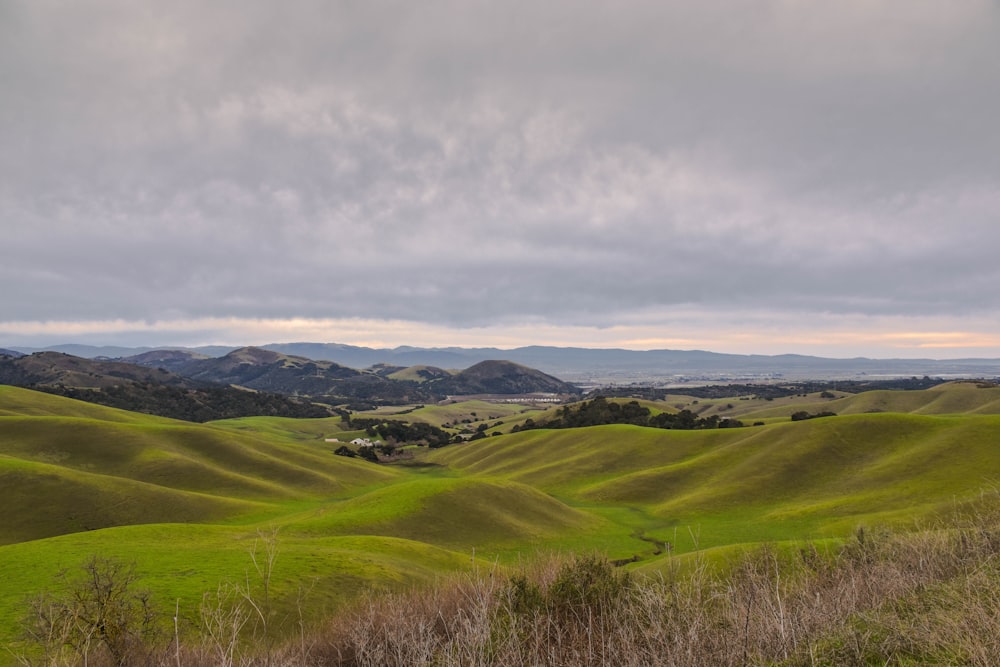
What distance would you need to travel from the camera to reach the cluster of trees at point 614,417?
120m

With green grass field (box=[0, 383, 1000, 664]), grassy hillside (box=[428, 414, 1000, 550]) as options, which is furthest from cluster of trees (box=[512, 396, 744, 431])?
grassy hillside (box=[428, 414, 1000, 550])

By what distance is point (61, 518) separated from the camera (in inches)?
1858

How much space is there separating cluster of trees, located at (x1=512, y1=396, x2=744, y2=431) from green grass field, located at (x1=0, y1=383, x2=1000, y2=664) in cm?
3130

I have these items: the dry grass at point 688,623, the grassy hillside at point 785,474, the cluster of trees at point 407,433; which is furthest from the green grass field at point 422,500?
the cluster of trees at point 407,433

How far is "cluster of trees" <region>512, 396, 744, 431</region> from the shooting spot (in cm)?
11962

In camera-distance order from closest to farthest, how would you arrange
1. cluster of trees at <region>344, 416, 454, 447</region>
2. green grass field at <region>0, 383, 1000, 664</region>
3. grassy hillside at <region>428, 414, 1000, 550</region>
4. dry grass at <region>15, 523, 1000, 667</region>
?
dry grass at <region>15, 523, 1000, 667</region> < green grass field at <region>0, 383, 1000, 664</region> < grassy hillside at <region>428, 414, 1000, 550</region> < cluster of trees at <region>344, 416, 454, 447</region>

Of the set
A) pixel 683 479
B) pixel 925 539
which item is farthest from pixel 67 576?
pixel 683 479

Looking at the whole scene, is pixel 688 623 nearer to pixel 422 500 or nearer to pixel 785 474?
pixel 422 500

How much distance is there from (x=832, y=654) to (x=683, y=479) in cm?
6231

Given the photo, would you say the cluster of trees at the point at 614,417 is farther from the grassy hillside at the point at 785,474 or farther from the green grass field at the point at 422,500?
the grassy hillside at the point at 785,474

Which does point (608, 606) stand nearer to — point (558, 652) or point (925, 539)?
point (558, 652)

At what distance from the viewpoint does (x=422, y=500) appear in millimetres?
50625

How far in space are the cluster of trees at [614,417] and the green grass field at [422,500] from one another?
103 ft

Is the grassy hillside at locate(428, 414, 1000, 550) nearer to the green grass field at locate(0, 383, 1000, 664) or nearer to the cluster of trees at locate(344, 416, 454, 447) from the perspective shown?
the green grass field at locate(0, 383, 1000, 664)
